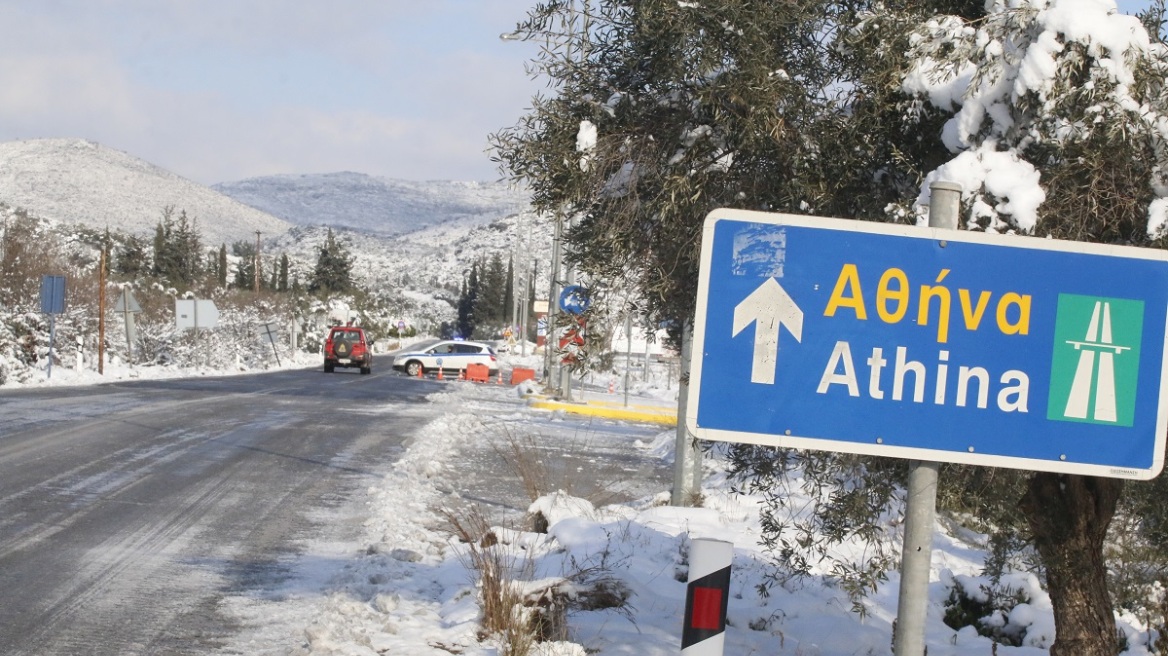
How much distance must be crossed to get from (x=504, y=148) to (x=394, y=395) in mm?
26032

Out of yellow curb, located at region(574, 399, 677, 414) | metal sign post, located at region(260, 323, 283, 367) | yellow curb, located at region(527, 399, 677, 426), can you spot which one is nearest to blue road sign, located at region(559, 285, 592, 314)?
yellow curb, located at region(527, 399, 677, 426)

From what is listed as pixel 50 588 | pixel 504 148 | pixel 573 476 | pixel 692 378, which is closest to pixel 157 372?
pixel 573 476

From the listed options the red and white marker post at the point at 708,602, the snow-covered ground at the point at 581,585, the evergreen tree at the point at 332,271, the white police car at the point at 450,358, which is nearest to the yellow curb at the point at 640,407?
the white police car at the point at 450,358

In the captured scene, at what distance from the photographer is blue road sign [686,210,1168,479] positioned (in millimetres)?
3271

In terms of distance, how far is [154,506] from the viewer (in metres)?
11.3

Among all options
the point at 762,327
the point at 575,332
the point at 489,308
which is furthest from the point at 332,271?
the point at 762,327

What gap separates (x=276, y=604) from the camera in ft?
25.2

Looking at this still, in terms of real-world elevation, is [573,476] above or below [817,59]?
below

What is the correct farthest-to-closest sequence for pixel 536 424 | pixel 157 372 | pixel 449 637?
1. pixel 157 372
2. pixel 536 424
3. pixel 449 637

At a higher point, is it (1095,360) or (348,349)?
(1095,360)

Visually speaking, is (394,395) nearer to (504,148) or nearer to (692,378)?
(504,148)

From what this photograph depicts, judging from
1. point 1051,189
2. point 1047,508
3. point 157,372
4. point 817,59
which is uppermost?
point 817,59

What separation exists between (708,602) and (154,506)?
29.6 ft

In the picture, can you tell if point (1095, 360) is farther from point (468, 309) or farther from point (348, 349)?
point (468, 309)
